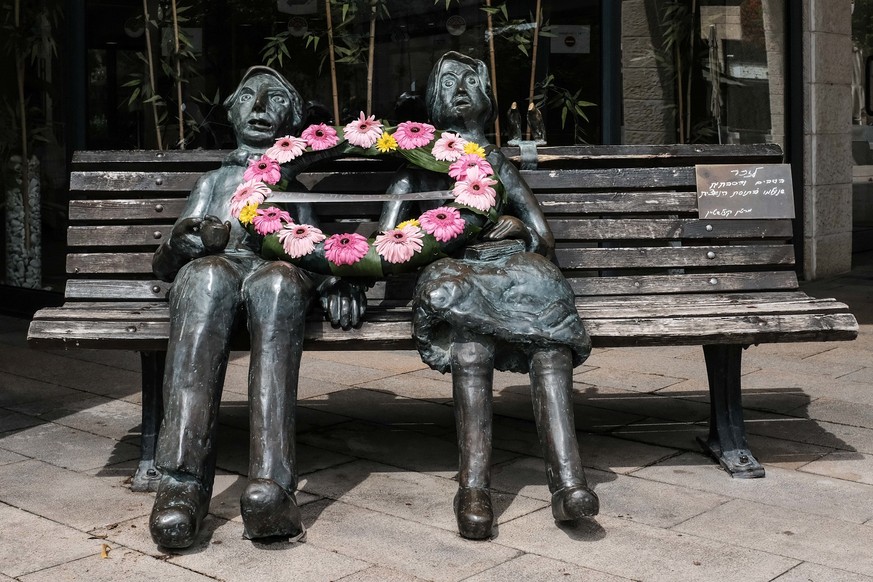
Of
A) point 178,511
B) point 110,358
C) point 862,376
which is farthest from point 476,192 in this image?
point 110,358

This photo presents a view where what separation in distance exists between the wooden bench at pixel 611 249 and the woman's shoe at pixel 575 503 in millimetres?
771

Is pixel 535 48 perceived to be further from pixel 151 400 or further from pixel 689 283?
pixel 151 400

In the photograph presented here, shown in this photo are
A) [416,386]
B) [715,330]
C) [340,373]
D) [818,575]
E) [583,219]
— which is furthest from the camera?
[340,373]

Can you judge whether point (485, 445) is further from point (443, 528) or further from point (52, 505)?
point (52, 505)

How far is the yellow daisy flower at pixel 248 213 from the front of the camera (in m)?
4.50

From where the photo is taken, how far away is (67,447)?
521 centimetres

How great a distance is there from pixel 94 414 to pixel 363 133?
2.03 metres

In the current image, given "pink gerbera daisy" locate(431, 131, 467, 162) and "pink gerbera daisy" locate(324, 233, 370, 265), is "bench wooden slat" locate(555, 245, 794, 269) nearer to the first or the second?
"pink gerbera daisy" locate(431, 131, 467, 162)

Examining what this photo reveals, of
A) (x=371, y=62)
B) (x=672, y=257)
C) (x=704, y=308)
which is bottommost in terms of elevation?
(x=704, y=308)

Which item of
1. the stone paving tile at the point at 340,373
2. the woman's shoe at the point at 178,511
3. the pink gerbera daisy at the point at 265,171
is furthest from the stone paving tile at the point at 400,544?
the stone paving tile at the point at 340,373

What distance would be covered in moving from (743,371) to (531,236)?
2391 mm

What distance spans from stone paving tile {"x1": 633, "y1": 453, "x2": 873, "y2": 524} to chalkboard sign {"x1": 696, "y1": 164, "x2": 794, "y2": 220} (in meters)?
1.03

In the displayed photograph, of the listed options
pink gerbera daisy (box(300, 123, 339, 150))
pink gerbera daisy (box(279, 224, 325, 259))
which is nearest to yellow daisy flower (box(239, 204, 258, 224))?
pink gerbera daisy (box(279, 224, 325, 259))

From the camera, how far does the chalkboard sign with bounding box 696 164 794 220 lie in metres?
5.16
